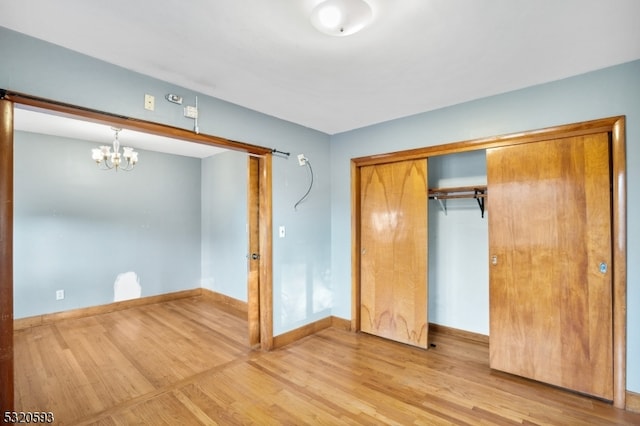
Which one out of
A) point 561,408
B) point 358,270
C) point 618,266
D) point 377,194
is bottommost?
point 561,408

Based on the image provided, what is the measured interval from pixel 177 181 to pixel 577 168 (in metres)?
5.31

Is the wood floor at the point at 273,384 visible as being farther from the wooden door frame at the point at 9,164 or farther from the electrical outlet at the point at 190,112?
the electrical outlet at the point at 190,112

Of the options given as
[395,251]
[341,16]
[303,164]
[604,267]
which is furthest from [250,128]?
[604,267]

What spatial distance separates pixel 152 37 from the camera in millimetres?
1784

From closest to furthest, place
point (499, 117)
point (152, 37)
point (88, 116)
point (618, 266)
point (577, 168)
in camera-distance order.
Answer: point (152, 37) < point (88, 116) < point (618, 266) < point (577, 168) < point (499, 117)

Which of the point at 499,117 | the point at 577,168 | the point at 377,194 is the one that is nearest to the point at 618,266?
the point at 577,168

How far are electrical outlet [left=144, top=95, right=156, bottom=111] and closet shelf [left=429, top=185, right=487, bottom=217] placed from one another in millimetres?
2859

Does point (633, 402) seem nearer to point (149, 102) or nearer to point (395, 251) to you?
point (395, 251)

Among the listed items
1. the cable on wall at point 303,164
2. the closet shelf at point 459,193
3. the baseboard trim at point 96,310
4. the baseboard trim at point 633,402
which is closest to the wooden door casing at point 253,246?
the cable on wall at point 303,164

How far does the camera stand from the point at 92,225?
166 inches

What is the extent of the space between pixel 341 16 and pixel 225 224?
3932mm

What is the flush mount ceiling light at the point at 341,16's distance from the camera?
1.44 meters

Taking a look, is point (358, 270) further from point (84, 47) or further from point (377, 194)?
point (84, 47)

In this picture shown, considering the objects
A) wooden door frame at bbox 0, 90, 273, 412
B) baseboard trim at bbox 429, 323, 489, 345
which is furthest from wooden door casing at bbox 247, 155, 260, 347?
baseboard trim at bbox 429, 323, 489, 345
